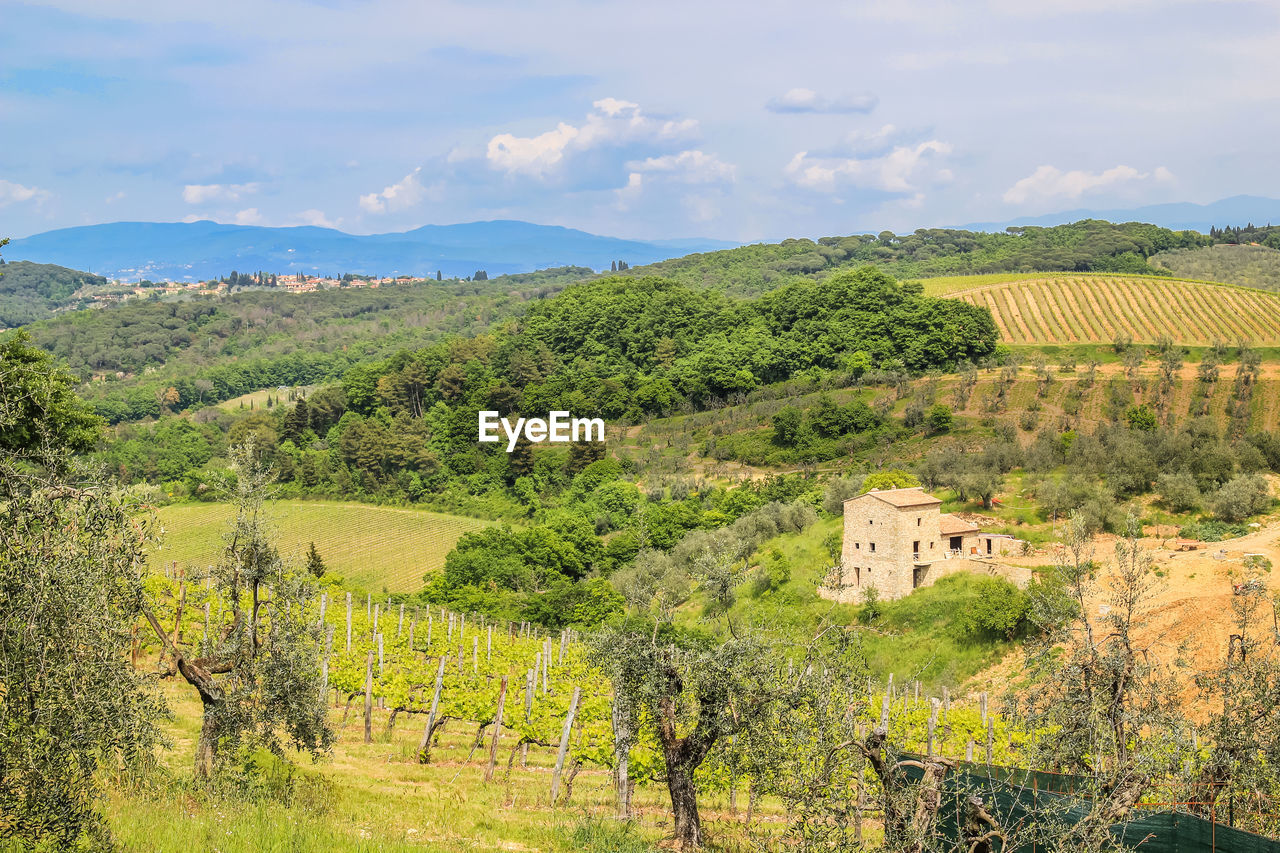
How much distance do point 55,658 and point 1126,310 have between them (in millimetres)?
97304

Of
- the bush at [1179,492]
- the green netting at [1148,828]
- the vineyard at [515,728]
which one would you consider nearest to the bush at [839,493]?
the bush at [1179,492]

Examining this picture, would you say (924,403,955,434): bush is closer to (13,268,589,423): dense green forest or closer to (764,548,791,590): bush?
(764,548,791,590): bush

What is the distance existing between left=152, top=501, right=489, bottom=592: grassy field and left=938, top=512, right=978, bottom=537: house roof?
95.2 ft

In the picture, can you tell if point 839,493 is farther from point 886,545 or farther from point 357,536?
point 357,536

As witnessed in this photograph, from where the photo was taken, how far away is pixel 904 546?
38531 millimetres

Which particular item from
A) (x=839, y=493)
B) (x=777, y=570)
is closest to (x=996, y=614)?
(x=777, y=570)

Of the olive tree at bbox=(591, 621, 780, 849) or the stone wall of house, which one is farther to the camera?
the stone wall of house

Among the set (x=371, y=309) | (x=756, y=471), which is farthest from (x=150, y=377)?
(x=756, y=471)

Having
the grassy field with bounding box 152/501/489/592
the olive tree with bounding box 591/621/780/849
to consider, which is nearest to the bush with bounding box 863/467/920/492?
the grassy field with bounding box 152/501/489/592

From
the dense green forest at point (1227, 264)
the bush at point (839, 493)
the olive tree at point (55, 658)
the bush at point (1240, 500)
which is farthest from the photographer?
the dense green forest at point (1227, 264)

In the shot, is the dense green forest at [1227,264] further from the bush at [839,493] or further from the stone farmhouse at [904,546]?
the stone farmhouse at [904,546]

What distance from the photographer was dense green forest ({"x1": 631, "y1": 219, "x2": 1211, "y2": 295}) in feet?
422

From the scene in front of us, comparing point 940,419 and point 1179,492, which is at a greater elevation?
point 940,419

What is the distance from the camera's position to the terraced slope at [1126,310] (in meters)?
81.4
